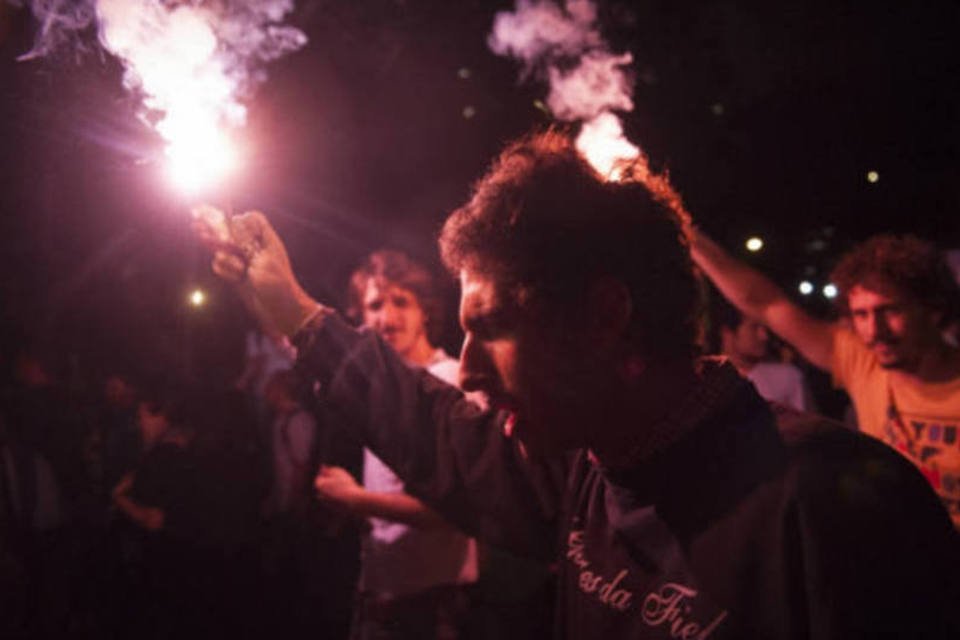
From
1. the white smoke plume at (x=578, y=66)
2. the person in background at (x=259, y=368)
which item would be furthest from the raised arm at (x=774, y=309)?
the person in background at (x=259, y=368)

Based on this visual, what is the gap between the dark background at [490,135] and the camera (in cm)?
671

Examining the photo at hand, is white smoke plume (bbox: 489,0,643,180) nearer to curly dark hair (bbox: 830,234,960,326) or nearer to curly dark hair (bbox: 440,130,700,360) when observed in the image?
curly dark hair (bbox: 440,130,700,360)

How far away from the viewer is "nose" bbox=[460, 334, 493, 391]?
1863 mm

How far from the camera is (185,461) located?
5543 mm

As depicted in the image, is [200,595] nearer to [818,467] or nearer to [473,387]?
[473,387]

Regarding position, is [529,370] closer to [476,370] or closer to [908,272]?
[476,370]

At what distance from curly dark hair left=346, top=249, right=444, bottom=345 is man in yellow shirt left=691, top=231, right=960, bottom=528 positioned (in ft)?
5.25

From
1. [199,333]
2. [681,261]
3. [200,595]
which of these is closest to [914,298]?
[681,261]

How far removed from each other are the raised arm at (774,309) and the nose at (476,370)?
99.8 inches

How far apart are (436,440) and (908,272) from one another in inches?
115

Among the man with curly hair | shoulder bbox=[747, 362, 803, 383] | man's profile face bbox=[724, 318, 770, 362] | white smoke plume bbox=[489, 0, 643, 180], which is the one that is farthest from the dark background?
the man with curly hair

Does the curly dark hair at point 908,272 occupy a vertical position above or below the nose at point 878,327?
above

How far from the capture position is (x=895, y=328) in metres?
3.67

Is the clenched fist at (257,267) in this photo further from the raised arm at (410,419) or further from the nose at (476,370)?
the nose at (476,370)
